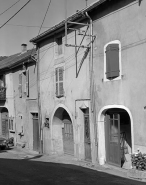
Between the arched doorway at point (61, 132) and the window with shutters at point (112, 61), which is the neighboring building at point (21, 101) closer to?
the arched doorway at point (61, 132)

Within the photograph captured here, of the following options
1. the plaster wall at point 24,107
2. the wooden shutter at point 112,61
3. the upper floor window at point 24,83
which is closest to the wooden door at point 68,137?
the plaster wall at point 24,107

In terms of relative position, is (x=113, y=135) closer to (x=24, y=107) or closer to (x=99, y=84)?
(x=99, y=84)

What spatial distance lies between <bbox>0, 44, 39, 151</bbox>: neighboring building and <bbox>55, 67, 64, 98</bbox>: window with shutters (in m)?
3.10

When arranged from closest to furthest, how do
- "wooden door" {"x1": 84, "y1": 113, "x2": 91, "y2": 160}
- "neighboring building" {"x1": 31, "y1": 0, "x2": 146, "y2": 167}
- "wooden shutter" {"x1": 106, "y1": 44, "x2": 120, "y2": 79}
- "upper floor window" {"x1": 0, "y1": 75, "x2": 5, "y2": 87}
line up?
"neighboring building" {"x1": 31, "y1": 0, "x2": 146, "y2": 167}
"wooden shutter" {"x1": 106, "y1": 44, "x2": 120, "y2": 79}
"wooden door" {"x1": 84, "y1": 113, "x2": 91, "y2": 160}
"upper floor window" {"x1": 0, "y1": 75, "x2": 5, "y2": 87}

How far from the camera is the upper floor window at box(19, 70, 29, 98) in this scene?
20.3m

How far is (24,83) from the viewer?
21016 millimetres

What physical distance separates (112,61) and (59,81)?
189 inches

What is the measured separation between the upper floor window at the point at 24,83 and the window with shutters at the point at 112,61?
8.84 meters

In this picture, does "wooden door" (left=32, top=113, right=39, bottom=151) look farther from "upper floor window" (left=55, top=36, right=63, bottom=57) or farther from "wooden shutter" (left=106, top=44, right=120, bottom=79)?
"wooden shutter" (left=106, top=44, right=120, bottom=79)

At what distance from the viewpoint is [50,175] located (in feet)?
34.7

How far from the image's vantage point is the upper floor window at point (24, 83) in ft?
66.5

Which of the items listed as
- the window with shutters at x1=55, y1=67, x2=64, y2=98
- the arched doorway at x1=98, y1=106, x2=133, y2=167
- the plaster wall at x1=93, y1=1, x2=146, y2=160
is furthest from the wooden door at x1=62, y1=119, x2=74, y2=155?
the plaster wall at x1=93, y1=1, x2=146, y2=160

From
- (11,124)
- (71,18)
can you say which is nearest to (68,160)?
(71,18)


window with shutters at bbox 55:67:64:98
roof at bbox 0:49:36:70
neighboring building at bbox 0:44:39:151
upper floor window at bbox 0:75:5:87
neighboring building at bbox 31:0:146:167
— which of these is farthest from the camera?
upper floor window at bbox 0:75:5:87
